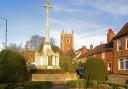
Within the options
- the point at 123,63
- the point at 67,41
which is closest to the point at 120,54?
the point at 123,63

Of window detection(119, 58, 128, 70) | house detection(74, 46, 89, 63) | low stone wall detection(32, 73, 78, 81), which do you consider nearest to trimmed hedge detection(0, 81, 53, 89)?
low stone wall detection(32, 73, 78, 81)

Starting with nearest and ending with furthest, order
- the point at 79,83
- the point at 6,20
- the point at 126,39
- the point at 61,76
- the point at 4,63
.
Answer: the point at 4,63 < the point at 79,83 < the point at 61,76 < the point at 6,20 < the point at 126,39

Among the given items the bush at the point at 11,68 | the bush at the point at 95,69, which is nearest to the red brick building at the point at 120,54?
the bush at the point at 95,69

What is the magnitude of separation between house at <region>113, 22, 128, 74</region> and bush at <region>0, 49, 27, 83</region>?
85.7 ft

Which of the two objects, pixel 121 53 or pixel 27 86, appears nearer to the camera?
pixel 27 86

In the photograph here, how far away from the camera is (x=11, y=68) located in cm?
2492

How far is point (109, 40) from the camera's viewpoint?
6650 centimetres

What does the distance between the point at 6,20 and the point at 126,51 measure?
2054 centimetres

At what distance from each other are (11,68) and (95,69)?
9047 mm

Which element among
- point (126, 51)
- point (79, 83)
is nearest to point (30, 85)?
point (79, 83)

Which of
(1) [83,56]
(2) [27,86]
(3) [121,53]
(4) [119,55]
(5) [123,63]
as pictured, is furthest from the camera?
(1) [83,56]

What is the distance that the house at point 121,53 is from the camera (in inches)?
1913

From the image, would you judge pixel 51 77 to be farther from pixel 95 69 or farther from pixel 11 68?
pixel 11 68

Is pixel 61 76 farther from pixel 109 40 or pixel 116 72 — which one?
pixel 109 40
